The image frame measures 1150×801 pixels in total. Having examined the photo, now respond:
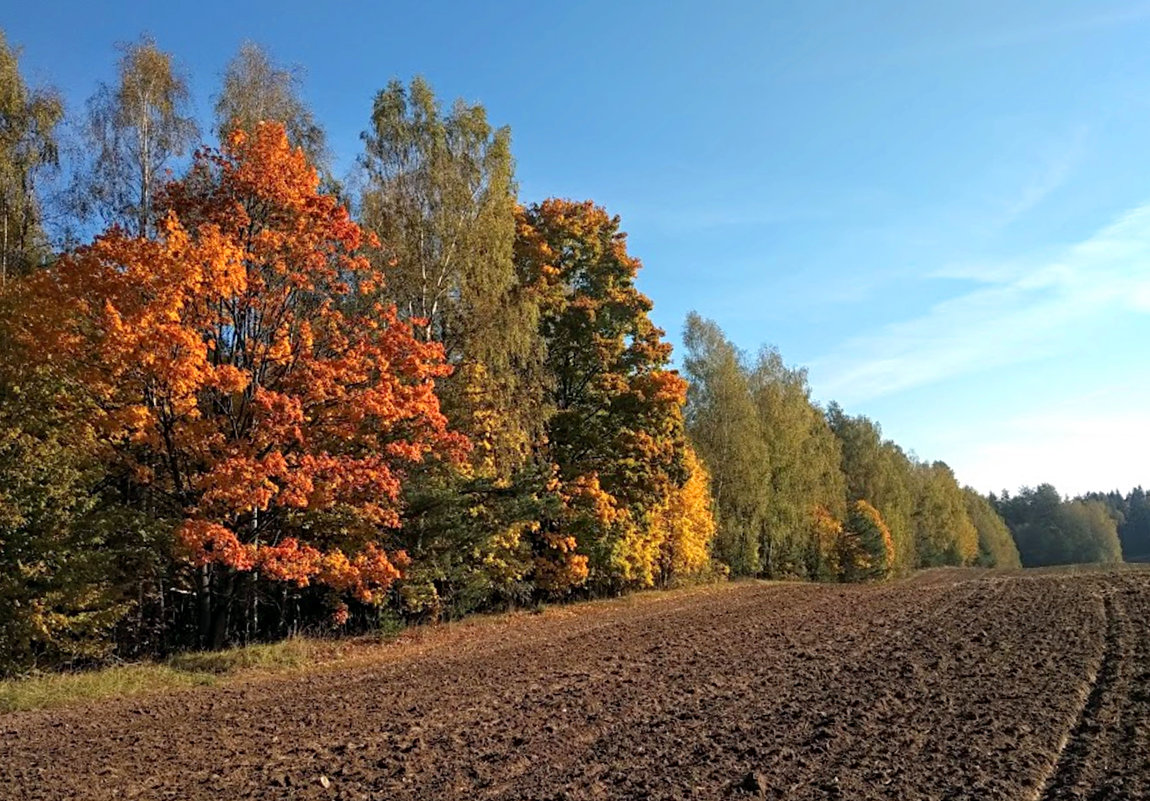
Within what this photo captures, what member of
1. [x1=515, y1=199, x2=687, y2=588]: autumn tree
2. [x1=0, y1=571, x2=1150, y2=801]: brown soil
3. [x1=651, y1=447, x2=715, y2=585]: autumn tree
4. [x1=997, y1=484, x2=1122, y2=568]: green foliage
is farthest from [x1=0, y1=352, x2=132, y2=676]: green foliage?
[x1=997, y1=484, x2=1122, y2=568]: green foliage

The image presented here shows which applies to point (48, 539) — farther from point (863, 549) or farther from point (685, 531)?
point (863, 549)

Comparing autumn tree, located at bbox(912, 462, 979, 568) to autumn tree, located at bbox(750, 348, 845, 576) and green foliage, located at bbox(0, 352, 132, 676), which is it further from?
green foliage, located at bbox(0, 352, 132, 676)

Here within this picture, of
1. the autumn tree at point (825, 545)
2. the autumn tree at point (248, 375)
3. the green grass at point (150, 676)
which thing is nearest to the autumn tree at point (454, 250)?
the autumn tree at point (248, 375)

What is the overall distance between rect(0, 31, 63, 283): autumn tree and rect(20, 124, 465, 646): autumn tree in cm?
644

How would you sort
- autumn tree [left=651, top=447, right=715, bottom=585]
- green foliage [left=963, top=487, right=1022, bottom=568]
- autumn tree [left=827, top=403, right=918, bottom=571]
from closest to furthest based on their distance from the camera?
1. autumn tree [left=651, top=447, right=715, bottom=585]
2. autumn tree [left=827, top=403, right=918, bottom=571]
3. green foliage [left=963, top=487, right=1022, bottom=568]

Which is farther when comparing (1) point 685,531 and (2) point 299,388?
(1) point 685,531

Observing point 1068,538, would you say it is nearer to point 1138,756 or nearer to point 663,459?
point 663,459

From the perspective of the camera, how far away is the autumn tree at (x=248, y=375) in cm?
1367

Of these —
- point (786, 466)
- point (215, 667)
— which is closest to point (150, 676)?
point (215, 667)

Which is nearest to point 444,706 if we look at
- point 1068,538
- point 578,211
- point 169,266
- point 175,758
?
point 175,758

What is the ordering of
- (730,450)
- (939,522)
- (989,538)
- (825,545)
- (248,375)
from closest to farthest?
(248,375) → (730,450) → (825,545) → (939,522) → (989,538)

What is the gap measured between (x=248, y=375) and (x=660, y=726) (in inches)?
436

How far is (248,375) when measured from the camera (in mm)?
15383

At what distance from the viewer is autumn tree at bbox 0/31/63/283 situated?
19047mm
